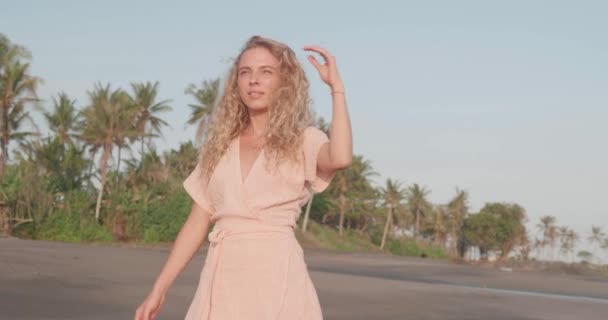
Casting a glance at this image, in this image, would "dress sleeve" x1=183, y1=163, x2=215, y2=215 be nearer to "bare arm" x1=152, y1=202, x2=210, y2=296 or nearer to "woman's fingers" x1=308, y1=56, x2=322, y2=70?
"bare arm" x1=152, y1=202, x2=210, y2=296

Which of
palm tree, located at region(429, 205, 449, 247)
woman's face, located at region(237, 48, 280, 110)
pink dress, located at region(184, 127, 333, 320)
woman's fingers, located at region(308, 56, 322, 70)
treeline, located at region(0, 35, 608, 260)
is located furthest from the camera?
palm tree, located at region(429, 205, 449, 247)

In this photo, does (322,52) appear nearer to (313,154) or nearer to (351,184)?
(313,154)

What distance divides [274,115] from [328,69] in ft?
0.67

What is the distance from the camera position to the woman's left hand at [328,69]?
6.88ft

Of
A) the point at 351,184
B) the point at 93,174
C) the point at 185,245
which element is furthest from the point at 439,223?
the point at 185,245

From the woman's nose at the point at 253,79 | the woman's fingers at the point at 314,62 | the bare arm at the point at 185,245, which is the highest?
the woman's fingers at the point at 314,62

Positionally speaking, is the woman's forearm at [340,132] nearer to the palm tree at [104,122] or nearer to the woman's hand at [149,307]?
the woman's hand at [149,307]

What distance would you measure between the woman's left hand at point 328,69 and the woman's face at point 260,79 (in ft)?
0.43

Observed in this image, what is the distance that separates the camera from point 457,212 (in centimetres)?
8769

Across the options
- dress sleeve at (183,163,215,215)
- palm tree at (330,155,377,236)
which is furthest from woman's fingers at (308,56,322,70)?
palm tree at (330,155,377,236)

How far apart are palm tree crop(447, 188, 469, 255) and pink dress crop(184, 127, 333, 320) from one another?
85.4m

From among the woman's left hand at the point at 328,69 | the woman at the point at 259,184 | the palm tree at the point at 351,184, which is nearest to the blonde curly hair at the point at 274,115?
the woman at the point at 259,184

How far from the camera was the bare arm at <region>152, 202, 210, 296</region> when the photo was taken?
232 centimetres

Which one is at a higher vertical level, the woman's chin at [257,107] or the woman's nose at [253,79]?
the woman's nose at [253,79]
